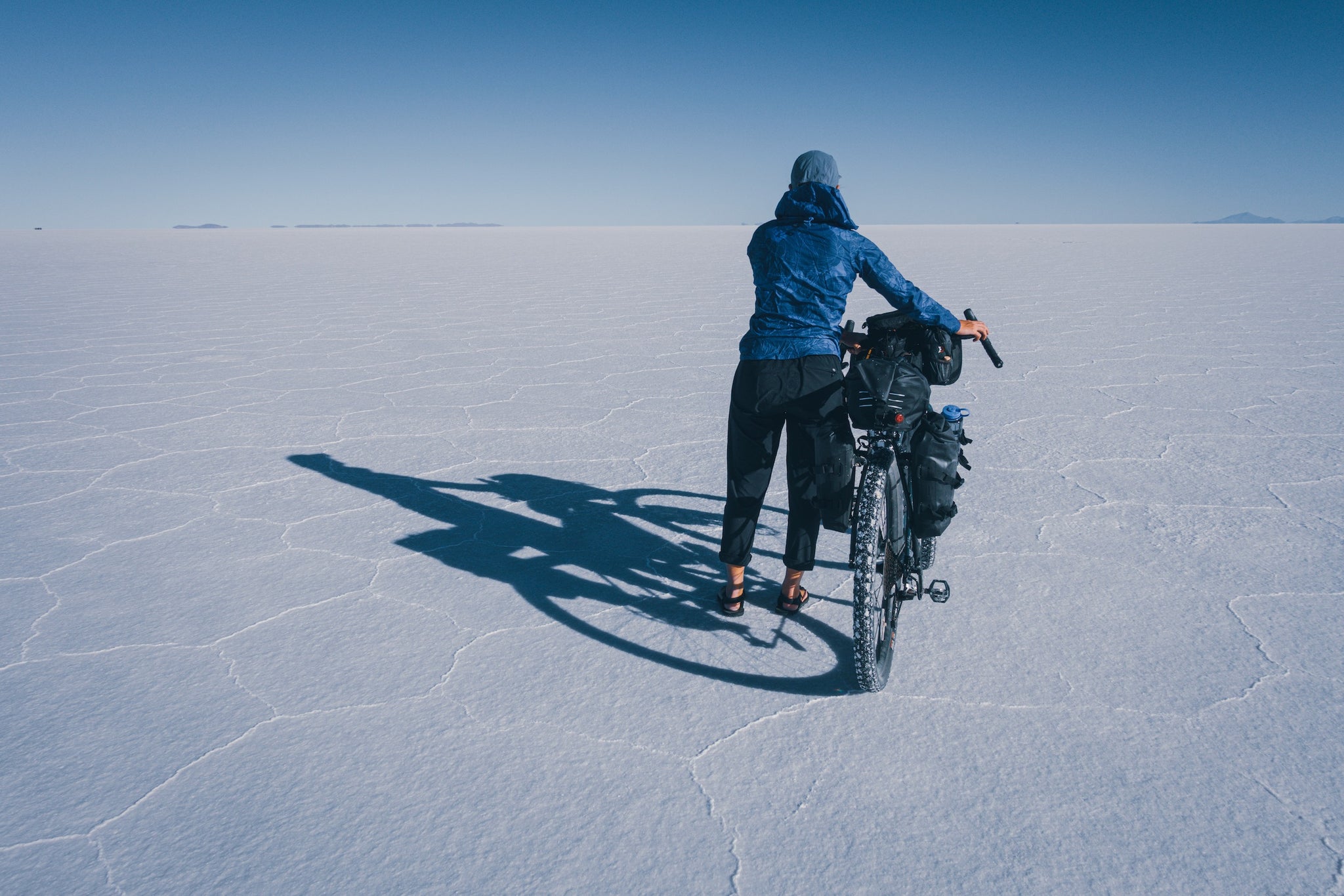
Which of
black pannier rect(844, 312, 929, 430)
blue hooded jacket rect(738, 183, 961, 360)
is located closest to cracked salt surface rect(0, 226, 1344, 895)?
black pannier rect(844, 312, 929, 430)

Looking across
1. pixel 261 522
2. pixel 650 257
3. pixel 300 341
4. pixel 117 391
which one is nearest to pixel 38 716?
pixel 261 522

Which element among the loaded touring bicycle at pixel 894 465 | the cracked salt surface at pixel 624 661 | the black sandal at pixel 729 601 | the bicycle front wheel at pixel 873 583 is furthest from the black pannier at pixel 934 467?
the black sandal at pixel 729 601

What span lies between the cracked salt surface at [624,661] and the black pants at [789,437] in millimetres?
295

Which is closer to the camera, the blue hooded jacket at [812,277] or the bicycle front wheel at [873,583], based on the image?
the bicycle front wheel at [873,583]

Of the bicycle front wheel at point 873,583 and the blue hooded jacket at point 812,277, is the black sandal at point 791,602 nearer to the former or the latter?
the bicycle front wheel at point 873,583

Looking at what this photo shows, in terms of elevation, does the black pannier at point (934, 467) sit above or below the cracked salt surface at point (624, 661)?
above

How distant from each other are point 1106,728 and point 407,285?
1444 centimetres

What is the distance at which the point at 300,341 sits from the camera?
27.3 feet

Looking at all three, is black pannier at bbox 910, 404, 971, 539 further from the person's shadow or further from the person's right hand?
the person's shadow

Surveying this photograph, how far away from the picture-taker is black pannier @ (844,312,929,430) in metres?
2.14

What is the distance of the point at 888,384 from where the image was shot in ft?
7.00

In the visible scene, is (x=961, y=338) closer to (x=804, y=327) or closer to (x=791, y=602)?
(x=804, y=327)

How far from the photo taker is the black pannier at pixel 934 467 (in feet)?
7.50

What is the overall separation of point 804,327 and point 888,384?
345 millimetres
